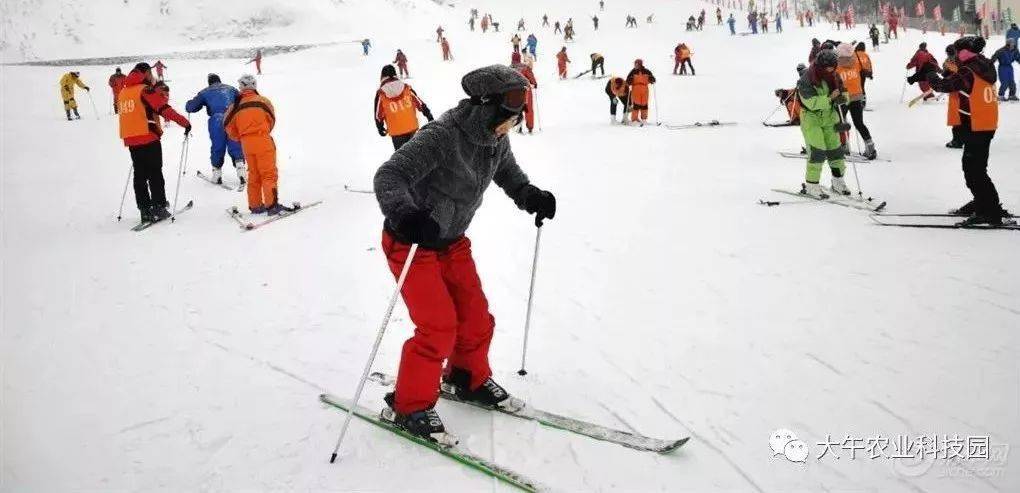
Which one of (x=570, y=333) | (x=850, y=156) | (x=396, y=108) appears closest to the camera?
(x=570, y=333)

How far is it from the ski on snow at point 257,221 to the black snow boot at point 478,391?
14.7 ft

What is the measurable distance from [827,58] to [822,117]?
0.64m

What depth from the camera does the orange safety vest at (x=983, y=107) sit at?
513cm

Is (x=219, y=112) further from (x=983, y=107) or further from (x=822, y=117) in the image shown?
(x=983, y=107)

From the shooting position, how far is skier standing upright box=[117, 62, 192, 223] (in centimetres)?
655

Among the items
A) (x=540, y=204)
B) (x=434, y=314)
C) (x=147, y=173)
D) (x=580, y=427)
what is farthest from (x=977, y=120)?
(x=147, y=173)

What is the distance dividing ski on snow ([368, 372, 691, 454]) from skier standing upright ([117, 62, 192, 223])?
18.4ft

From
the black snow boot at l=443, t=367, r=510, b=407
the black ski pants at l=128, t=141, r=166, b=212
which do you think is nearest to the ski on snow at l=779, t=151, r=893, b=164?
the black snow boot at l=443, t=367, r=510, b=407

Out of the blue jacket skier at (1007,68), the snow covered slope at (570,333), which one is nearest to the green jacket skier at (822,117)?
the snow covered slope at (570,333)

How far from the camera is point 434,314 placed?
8.09 ft

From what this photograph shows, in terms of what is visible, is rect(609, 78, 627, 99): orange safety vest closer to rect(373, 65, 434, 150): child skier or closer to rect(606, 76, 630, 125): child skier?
rect(606, 76, 630, 125): child skier

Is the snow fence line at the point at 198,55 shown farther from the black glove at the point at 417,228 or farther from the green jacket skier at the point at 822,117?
the black glove at the point at 417,228

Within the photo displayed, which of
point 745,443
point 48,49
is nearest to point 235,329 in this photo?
point 745,443

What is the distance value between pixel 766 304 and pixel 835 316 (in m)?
0.43
